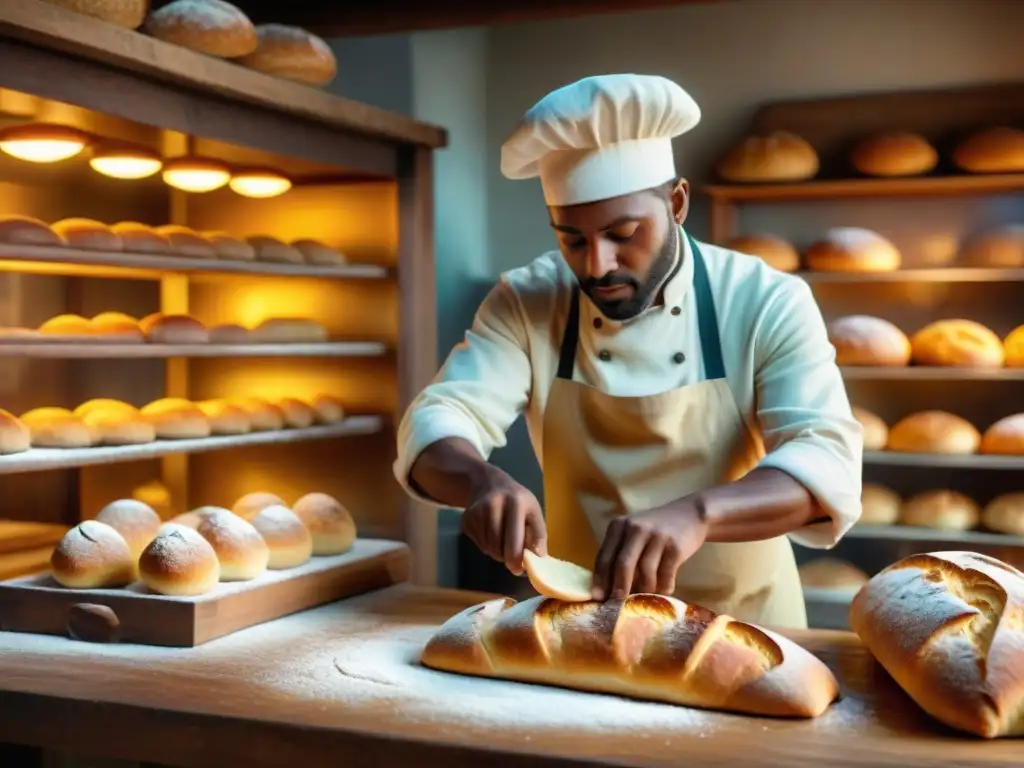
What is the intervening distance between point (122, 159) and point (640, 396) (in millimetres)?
1450

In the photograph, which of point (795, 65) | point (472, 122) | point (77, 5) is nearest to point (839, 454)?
point (77, 5)

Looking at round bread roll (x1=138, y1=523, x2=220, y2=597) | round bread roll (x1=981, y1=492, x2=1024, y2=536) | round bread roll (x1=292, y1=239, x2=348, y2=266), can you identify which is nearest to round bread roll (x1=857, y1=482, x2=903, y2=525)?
round bread roll (x1=981, y1=492, x2=1024, y2=536)

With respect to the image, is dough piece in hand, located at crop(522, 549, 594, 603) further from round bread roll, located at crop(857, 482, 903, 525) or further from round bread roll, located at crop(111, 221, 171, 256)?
round bread roll, located at crop(857, 482, 903, 525)

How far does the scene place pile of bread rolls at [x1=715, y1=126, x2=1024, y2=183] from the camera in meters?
4.07

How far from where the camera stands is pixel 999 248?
4.11 metres

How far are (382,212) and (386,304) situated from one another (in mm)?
271

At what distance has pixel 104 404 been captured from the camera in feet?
Result: 9.42

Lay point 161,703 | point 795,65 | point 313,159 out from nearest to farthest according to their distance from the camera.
Result: point 161,703, point 313,159, point 795,65

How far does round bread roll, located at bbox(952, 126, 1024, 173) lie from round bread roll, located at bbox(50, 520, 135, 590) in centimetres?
321

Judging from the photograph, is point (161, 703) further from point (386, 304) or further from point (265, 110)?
point (386, 304)

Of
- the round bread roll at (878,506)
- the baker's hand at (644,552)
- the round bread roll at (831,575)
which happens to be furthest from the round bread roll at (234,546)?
the round bread roll at (878,506)

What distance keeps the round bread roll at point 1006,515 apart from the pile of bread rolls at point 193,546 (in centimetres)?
258

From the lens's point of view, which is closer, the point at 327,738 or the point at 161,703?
the point at 327,738

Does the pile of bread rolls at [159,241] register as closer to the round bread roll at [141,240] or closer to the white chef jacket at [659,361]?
the round bread roll at [141,240]
